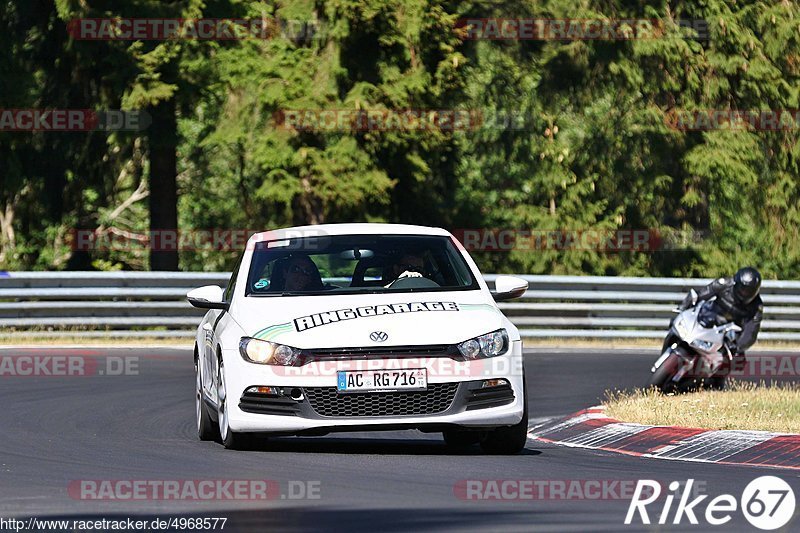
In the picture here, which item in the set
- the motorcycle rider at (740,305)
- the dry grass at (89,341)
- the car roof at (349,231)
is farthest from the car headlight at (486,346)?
the dry grass at (89,341)

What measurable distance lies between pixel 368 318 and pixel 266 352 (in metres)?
0.66

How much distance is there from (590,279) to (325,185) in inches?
269

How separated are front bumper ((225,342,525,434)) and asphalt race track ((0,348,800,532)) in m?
0.23

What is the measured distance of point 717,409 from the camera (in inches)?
534

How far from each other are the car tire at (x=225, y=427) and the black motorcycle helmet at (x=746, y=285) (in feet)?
19.5

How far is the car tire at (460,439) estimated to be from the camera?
37.7 feet

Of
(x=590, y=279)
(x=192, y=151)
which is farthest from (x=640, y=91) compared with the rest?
(x=192, y=151)

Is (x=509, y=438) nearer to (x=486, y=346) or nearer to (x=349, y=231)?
(x=486, y=346)

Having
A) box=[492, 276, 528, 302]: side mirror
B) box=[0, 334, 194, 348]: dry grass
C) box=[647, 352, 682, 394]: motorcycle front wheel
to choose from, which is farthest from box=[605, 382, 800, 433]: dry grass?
box=[0, 334, 194, 348]: dry grass

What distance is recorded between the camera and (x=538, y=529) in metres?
7.62

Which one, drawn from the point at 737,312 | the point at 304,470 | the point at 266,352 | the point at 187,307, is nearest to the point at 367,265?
the point at 266,352

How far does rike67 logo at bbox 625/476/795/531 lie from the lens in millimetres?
8031

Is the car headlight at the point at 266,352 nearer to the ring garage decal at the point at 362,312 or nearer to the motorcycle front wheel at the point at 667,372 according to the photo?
the ring garage decal at the point at 362,312

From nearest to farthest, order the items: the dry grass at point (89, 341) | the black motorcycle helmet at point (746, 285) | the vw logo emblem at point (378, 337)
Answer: the vw logo emblem at point (378, 337), the black motorcycle helmet at point (746, 285), the dry grass at point (89, 341)
